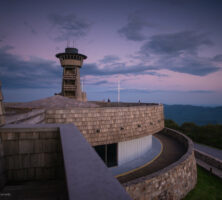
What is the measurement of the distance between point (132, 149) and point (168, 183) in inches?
218

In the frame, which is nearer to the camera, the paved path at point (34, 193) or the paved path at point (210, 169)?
the paved path at point (34, 193)

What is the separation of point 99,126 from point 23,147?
24.5ft

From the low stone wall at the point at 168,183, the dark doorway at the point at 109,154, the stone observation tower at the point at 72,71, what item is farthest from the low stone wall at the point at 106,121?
the stone observation tower at the point at 72,71

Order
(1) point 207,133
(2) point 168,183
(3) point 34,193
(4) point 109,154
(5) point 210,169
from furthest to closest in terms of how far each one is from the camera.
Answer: (1) point 207,133, (5) point 210,169, (4) point 109,154, (2) point 168,183, (3) point 34,193

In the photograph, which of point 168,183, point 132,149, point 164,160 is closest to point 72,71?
point 132,149

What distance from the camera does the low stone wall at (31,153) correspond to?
3.38 m

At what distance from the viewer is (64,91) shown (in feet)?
94.6

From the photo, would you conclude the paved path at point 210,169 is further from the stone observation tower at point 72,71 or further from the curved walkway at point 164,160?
the stone observation tower at point 72,71

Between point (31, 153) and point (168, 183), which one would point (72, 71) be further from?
point (31, 153)

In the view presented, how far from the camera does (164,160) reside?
13.3 m

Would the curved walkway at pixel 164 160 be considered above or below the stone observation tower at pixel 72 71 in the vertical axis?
below

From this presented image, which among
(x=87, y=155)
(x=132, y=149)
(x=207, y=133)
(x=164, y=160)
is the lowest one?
(x=207, y=133)

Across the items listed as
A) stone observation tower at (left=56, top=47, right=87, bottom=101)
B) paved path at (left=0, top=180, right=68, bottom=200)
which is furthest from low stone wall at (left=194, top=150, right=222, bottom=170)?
stone observation tower at (left=56, top=47, right=87, bottom=101)

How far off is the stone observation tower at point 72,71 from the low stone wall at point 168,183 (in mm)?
22529
